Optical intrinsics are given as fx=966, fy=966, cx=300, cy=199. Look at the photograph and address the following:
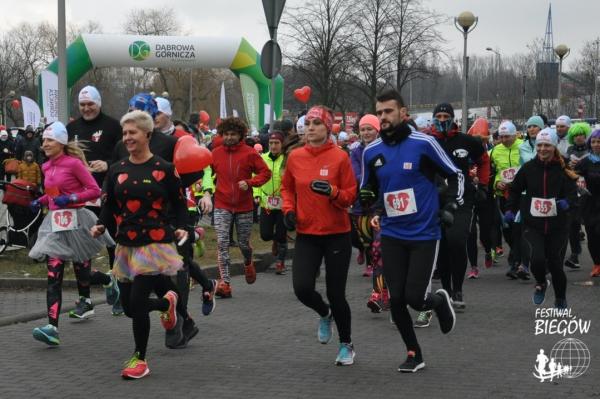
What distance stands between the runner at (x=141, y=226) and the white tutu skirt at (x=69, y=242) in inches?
57.9

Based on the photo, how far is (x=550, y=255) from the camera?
30.6 ft

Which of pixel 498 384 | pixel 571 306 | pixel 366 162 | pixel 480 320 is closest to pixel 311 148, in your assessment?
pixel 366 162

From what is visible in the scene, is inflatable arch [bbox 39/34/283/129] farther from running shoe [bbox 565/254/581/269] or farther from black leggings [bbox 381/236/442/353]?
black leggings [bbox 381/236/442/353]

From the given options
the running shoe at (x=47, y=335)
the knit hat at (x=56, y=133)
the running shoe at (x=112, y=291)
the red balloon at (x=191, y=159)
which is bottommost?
the running shoe at (x=47, y=335)

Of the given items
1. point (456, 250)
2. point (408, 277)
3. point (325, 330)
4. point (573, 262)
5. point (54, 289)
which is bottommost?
point (573, 262)

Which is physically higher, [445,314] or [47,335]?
[445,314]

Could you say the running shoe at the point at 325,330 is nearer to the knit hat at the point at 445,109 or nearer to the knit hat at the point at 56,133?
the knit hat at the point at 56,133

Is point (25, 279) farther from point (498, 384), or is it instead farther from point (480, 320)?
point (498, 384)

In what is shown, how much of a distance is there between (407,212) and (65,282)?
5273 mm

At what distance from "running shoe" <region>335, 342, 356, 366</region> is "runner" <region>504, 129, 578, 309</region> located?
3034 mm

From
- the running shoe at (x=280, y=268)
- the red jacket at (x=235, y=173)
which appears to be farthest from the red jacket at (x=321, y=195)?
the running shoe at (x=280, y=268)

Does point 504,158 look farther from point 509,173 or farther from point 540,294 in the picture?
point 540,294

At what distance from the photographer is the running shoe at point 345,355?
6996mm

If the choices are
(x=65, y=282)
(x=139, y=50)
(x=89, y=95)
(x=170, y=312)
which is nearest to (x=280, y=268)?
(x=65, y=282)
